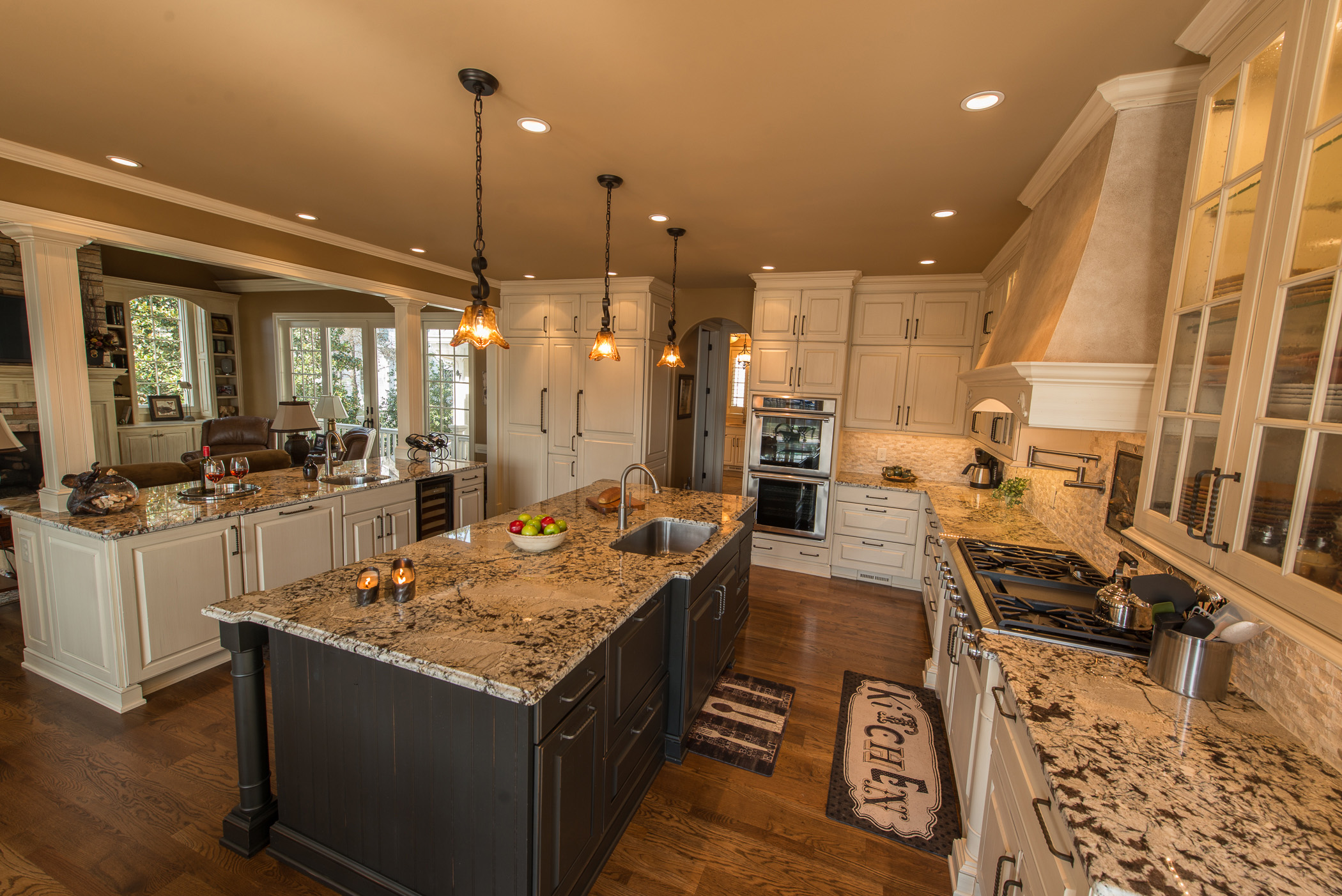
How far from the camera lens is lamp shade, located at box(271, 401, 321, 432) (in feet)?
15.2

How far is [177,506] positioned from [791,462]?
13.3 feet

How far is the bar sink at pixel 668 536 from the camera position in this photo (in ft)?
9.09

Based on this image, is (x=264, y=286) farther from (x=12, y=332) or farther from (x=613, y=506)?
(x=613, y=506)

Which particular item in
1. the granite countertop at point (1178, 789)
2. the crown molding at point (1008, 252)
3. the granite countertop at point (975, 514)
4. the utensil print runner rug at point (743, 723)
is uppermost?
the crown molding at point (1008, 252)

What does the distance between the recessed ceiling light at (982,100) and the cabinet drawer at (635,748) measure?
234 cm

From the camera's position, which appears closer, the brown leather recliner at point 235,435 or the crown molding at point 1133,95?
the crown molding at point 1133,95

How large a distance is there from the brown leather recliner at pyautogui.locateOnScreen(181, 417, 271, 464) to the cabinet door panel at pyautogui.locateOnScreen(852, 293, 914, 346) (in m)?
6.70

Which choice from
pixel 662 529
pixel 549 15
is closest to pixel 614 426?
pixel 662 529

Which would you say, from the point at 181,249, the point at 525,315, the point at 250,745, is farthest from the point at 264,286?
the point at 250,745

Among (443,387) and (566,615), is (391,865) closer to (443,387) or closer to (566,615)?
(566,615)

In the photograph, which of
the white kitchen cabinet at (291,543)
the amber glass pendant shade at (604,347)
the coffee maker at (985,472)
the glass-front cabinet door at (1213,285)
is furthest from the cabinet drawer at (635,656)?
the coffee maker at (985,472)

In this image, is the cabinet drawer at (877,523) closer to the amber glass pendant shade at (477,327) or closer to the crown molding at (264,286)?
the amber glass pendant shade at (477,327)

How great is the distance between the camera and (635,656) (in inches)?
74.4

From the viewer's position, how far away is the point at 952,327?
4340mm
